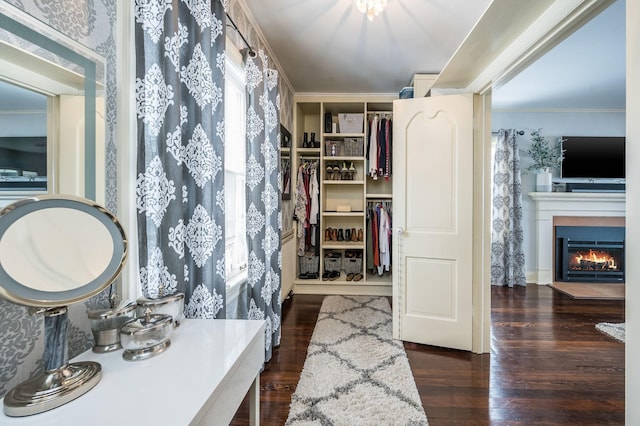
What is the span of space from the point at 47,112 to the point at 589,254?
584 centimetres

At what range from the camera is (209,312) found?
4.49ft

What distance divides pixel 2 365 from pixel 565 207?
18.2 ft

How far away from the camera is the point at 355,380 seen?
1954mm

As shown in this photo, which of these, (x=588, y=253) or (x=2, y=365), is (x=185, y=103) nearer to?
(x=2, y=365)

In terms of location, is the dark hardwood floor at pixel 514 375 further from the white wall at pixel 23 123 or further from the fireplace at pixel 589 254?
the white wall at pixel 23 123

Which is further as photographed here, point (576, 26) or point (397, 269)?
point (397, 269)

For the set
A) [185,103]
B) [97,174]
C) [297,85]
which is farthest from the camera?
[297,85]

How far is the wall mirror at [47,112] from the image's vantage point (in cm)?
71

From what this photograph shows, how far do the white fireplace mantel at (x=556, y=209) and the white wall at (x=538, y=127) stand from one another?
0.08m

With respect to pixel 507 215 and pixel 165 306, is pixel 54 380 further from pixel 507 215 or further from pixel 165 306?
pixel 507 215

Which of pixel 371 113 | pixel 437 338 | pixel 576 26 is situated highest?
pixel 371 113

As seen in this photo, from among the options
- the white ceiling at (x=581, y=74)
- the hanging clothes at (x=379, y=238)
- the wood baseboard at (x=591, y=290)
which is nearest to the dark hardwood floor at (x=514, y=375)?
the wood baseboard at (x=591, y=290)

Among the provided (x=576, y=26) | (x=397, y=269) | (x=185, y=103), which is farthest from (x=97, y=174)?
(x=397, y=269)

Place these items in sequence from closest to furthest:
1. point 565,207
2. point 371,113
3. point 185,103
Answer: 1. point 185,103
2. point 371,113
3. point 565,207
